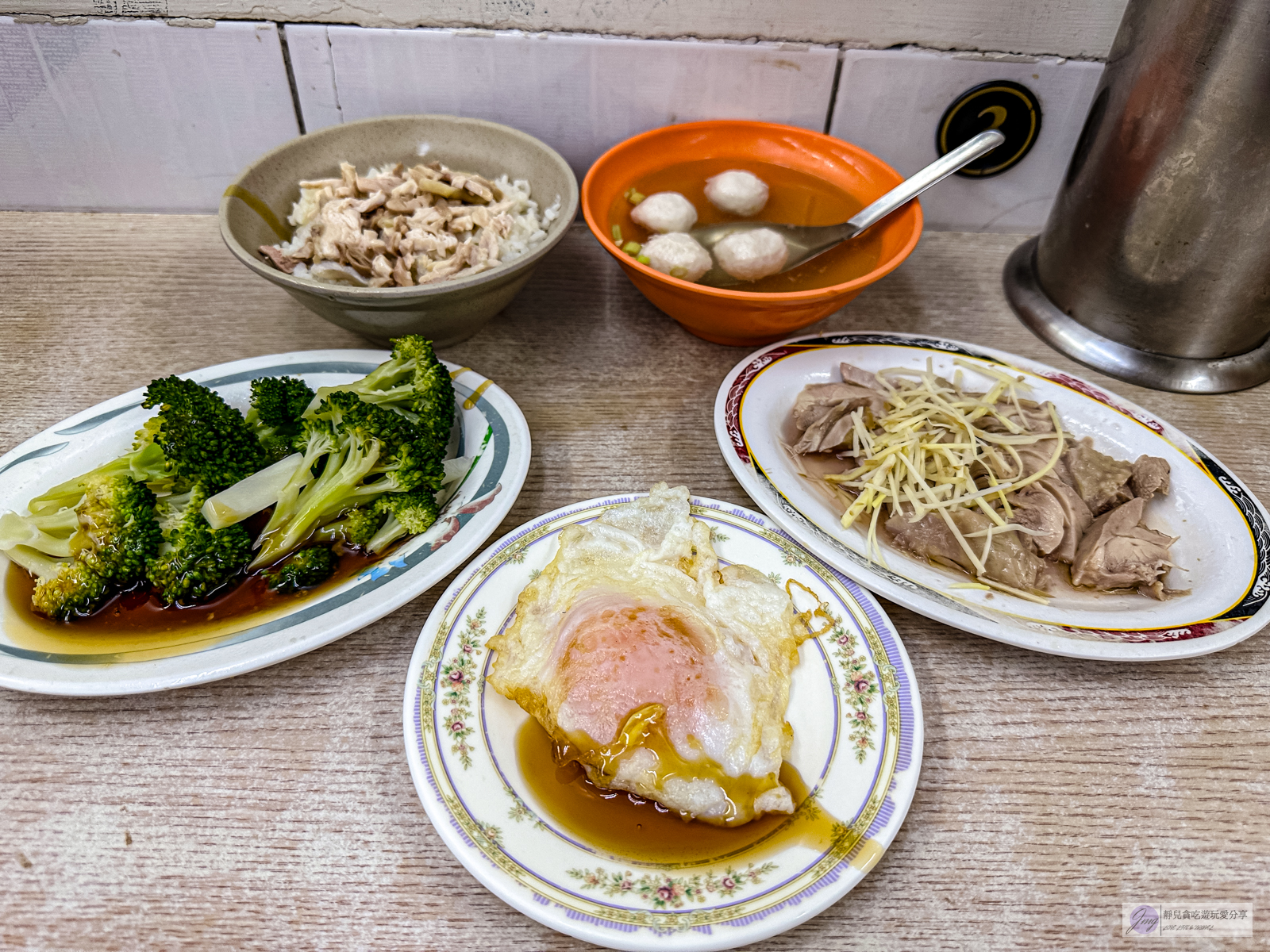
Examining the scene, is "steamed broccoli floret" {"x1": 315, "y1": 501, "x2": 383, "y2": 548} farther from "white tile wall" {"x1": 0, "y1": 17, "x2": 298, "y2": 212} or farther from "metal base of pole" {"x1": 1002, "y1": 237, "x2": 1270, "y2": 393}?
"metal base of pole" {"x1": 1002, "y1": 237, "x2": 1270, "y2": 393}

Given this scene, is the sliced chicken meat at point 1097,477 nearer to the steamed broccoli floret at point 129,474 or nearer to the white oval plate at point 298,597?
the white oval plate at point 298,597

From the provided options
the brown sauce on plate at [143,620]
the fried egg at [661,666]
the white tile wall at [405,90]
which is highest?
the white tile wall at [405,90]

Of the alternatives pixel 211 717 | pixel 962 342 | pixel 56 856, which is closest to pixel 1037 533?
pixel 962 342

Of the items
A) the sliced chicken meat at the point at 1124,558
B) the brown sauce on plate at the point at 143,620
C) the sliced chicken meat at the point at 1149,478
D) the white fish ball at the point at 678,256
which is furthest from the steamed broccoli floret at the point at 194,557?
the sliced chicken meat at the point at 1149,478

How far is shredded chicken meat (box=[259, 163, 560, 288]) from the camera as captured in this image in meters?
1.90

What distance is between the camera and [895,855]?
1.20 m

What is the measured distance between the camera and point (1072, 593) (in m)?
1.52

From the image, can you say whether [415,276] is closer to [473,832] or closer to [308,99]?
[308,99]

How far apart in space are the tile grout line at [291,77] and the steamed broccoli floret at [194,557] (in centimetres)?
148

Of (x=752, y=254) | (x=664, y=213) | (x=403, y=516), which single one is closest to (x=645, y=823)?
(x=403, y=516)

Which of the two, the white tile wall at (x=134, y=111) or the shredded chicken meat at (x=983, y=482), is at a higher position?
the white tile wall at (x=134, y=111)

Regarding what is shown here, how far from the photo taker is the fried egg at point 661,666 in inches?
47.1

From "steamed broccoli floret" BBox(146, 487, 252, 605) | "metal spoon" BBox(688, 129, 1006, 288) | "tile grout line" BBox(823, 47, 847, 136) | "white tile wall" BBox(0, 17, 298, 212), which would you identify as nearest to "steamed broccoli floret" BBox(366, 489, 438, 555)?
"steamed broccoli floret" BBox(146, 487, 252, 605)

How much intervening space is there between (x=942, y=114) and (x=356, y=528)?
7.24ft
